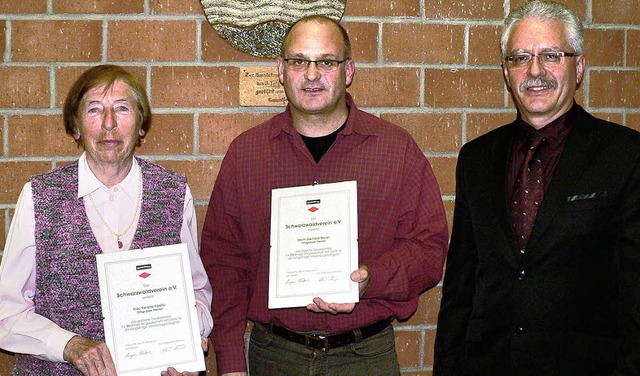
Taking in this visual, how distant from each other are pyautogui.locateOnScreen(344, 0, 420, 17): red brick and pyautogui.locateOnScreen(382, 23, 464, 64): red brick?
0.05 meters

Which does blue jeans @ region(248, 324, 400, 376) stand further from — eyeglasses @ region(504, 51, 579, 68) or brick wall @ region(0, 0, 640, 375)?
eyeglasses @ region(504, 51, 579, 68)

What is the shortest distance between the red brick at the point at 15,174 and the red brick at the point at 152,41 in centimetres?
49

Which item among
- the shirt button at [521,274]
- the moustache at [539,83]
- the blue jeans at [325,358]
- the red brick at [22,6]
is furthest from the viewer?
the red brick at [22,6]

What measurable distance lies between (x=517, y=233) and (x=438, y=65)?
0.91 m

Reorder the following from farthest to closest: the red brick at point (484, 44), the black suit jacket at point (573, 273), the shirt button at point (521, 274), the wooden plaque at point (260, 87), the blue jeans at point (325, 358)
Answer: the red brick at point (484, 44) → the wooden plaque at point (260, 87) → the blue jeans at point (325, 358) → the shirt button at point (521, 274) → the black suit jacket at point (573, 273)

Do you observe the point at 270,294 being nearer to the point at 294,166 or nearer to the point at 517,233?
the point at 294,166

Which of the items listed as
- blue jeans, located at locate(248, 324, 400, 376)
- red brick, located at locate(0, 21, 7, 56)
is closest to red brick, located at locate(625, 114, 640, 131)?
blue jeans, located at locate(248, 324, 400, 376)

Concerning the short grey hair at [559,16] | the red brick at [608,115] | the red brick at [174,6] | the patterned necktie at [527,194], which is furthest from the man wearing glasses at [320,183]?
the red brick at [608,115]

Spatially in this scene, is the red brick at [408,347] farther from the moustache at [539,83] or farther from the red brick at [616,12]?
the red brick at [616,12]

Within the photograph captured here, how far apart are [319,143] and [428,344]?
99cm

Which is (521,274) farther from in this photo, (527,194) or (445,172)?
(445,172)

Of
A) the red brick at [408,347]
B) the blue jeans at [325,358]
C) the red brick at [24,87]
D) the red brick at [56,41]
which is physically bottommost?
the red brick at [408,347]

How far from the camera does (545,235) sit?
2.36m

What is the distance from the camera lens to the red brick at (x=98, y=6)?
2908mm
